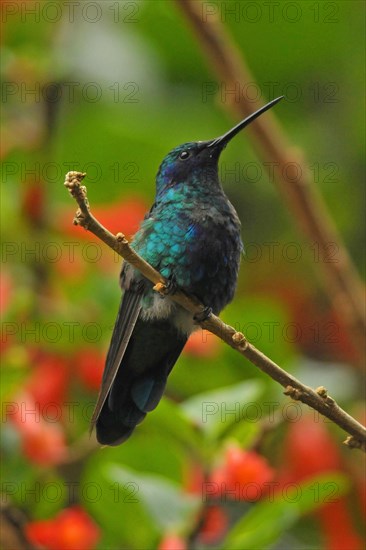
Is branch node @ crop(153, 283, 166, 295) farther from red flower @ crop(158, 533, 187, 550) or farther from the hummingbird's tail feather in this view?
red flower @ crop(158, 533, 187, 550)

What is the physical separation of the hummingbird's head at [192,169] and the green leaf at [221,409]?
0.63 m

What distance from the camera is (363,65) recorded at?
4.25 m

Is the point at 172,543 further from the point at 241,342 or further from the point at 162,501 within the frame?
the point at 241,342

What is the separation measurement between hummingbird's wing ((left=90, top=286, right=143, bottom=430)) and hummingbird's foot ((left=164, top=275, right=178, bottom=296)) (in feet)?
0.30

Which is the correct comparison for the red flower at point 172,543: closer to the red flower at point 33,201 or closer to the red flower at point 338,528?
the red flower at point 338,528

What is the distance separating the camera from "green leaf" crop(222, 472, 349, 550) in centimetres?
241

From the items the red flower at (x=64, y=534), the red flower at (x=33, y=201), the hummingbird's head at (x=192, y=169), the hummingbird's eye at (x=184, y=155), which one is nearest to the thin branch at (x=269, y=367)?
the red flower at (x=64, y=534)

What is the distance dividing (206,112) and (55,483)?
79.4 inches

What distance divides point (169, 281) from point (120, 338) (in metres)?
0.20

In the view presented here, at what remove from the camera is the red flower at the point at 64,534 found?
2.49m

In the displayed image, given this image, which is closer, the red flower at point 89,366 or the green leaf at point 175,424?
the green leaf at point 175,424

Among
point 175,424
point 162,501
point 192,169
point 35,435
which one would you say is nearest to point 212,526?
point 162,501

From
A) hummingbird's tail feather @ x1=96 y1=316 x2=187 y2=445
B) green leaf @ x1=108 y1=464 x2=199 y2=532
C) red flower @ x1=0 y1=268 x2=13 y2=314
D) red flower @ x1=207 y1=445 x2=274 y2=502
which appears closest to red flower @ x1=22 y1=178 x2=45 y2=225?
red flower @ x1=0 y1=268 x2=13 y2=314

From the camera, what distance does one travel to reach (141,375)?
279cm
